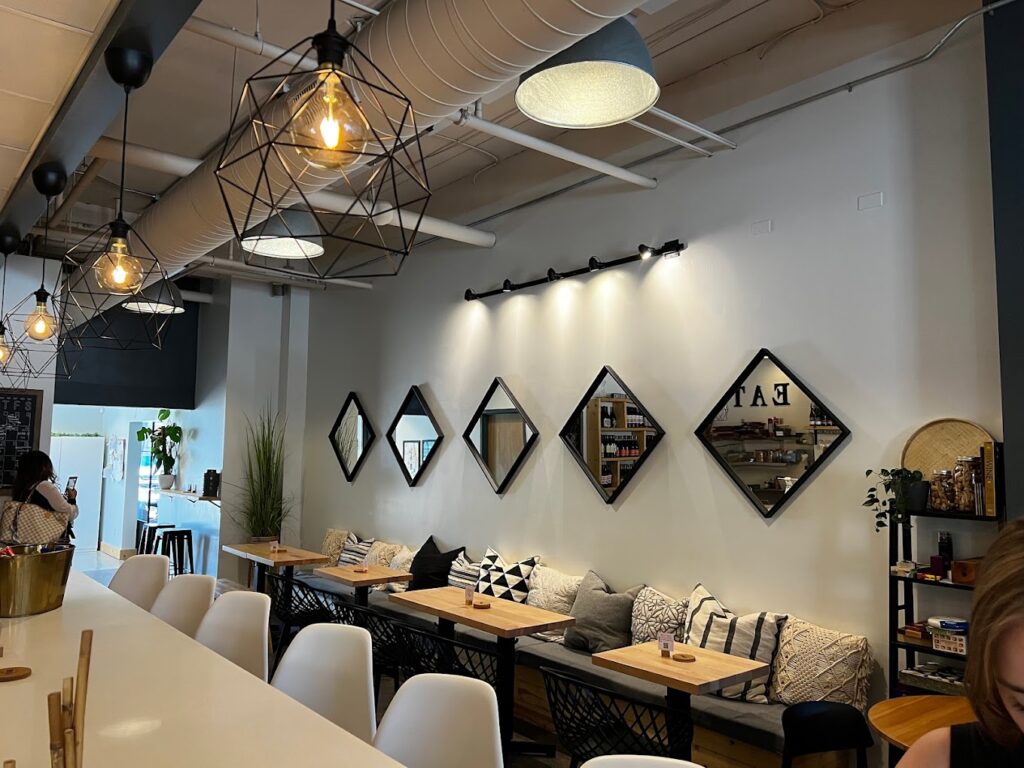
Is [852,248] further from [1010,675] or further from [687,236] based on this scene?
[1010,675]

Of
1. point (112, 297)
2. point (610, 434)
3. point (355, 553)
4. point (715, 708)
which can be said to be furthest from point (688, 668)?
point (112, 297)

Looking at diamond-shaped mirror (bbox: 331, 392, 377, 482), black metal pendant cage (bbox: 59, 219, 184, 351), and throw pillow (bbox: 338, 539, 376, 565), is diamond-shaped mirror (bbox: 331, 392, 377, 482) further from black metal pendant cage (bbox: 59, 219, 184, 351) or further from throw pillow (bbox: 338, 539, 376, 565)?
black metal pendant cage (bbox: 59, 219, 184, 351)

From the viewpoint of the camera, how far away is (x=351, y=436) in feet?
26.4

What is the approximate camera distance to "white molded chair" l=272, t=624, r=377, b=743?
267 cm

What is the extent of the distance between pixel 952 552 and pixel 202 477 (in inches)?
309

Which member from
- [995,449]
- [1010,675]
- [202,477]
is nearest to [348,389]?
[202,477]

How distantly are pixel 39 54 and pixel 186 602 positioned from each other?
2488mm

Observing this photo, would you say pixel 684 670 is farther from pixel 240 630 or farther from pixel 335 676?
pixel 240 630

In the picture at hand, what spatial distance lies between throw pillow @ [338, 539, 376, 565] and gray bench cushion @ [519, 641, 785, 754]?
2959 millimetres

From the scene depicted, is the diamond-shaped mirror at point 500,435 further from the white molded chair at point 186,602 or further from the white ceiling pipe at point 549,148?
the white molded chair at point 186,602

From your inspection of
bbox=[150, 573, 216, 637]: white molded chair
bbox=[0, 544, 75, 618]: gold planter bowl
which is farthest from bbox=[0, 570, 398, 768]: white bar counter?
bbox=[150, 573, 216, 637]: white molded chair

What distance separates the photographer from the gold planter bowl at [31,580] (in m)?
3.12

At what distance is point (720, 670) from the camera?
3.49 metres

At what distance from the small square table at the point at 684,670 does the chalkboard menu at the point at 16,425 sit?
6175 mm
